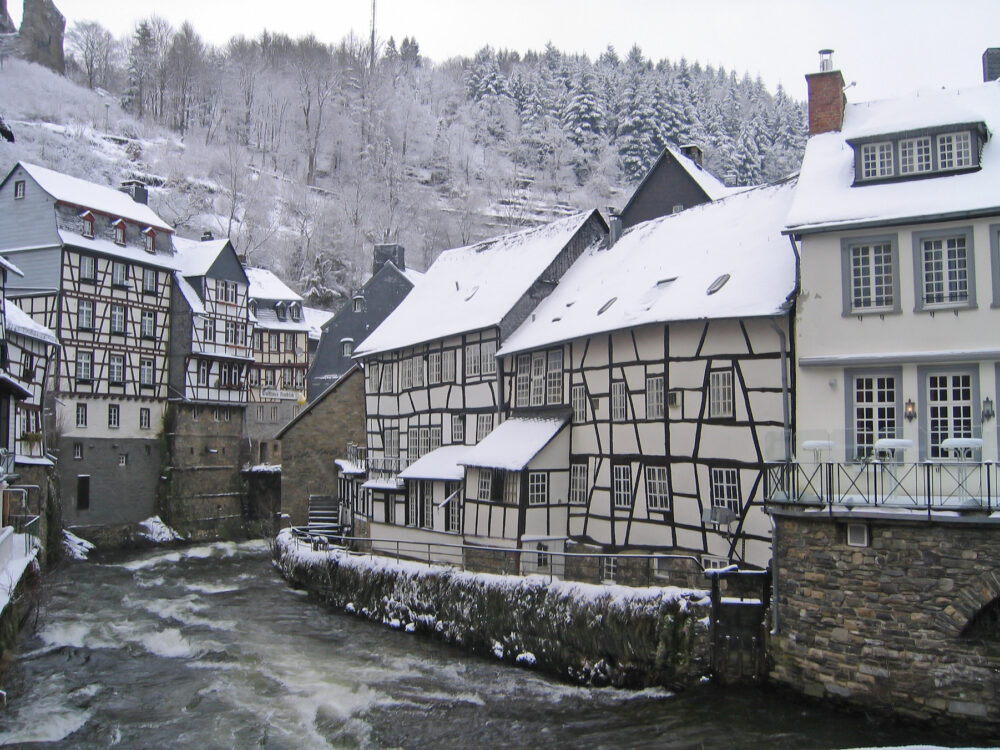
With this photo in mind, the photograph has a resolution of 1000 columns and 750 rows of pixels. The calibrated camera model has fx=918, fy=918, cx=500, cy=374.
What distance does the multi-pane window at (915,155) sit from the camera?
17094mm

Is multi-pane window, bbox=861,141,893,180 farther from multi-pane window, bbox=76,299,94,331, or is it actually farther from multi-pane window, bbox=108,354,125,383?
multi-pane window, bbox=108,354,125,383

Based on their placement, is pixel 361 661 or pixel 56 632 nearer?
pixel 361 661

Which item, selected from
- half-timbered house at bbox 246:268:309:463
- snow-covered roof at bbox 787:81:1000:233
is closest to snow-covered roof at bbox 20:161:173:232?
half-timbered house at bbox 246:268:309:463

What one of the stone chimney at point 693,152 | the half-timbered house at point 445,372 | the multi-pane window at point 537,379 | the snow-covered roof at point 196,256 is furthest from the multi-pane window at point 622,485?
the snow-covered roof at point 196,256

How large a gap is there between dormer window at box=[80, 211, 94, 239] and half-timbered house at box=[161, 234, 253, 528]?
14.8 feet

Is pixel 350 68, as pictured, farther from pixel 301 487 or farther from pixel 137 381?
pixel 301 487

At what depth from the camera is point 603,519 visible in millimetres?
21406

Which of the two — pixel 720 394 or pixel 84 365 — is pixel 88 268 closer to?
pixel 84 365

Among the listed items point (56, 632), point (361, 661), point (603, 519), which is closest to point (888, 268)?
point (603, 519)

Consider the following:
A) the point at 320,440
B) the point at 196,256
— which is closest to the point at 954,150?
the point at 320,440

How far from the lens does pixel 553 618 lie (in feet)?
58.2

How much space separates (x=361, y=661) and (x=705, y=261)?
11693 millimetres

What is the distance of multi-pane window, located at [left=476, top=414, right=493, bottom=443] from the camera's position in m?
26.1

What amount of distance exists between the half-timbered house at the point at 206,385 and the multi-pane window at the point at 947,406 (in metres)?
32.6
